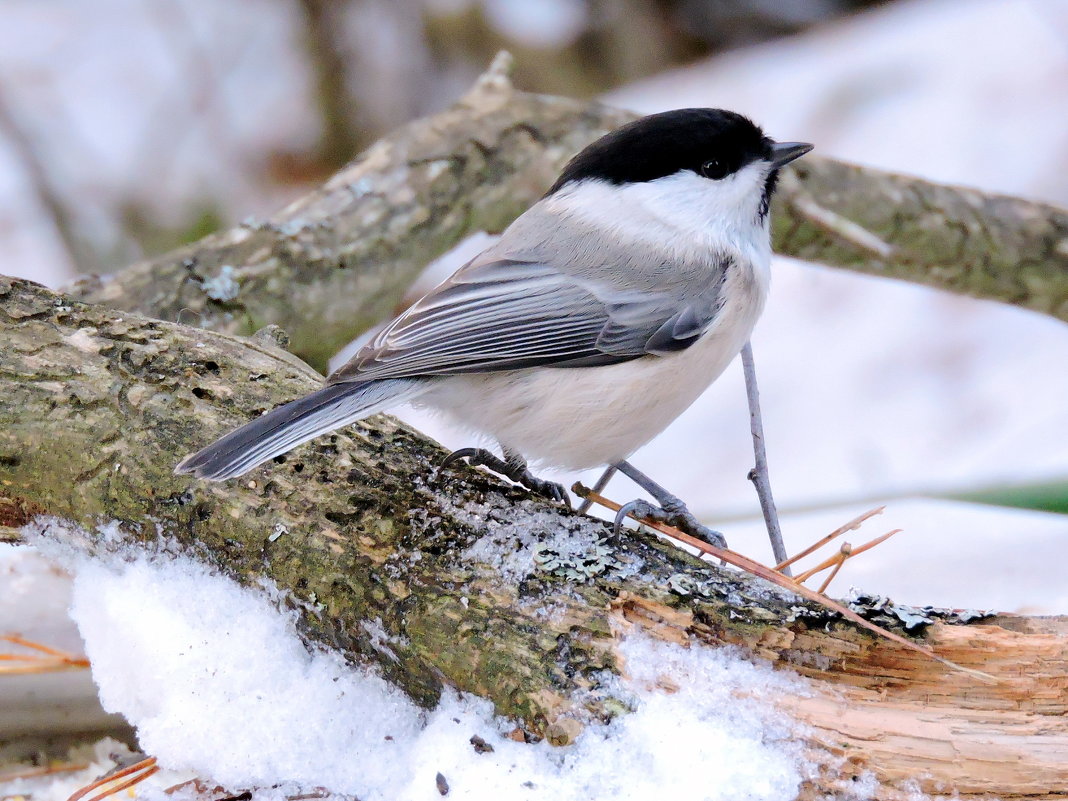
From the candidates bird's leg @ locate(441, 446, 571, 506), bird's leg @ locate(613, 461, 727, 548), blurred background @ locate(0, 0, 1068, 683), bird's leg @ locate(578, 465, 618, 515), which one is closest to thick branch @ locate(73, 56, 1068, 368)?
blurred background @ locate(0, 0, 1068, 683)

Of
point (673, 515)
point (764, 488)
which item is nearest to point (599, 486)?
point (673, 515)

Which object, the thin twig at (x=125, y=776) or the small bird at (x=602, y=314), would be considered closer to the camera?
the thin twig at (x=125, y=776)

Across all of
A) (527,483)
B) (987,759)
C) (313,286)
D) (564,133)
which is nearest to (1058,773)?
(987,759)

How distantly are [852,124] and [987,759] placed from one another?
2.78 metres

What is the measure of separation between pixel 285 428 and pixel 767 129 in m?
2.59

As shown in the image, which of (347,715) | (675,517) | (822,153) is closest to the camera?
(347,715)

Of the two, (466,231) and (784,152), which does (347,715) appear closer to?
(784,152)

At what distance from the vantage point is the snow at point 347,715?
0.85 m

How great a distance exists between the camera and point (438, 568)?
0.99 metres

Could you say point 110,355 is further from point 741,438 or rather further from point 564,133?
point 741,438

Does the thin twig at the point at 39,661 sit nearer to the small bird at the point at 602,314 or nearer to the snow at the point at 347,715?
the snow at the point at 347,715

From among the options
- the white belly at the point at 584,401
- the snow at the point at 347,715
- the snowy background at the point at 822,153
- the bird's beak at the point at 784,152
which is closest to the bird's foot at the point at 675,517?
the white belly at the point at 584,401

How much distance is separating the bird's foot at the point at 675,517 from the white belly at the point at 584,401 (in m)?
0.10

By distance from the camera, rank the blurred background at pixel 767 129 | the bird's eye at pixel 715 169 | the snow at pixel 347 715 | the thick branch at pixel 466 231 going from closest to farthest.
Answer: the snow at pixel 347 715, the bird's eye at pixel 715 169, the thick branch at pixel 466 231, the blurred background at pixel 767 129
